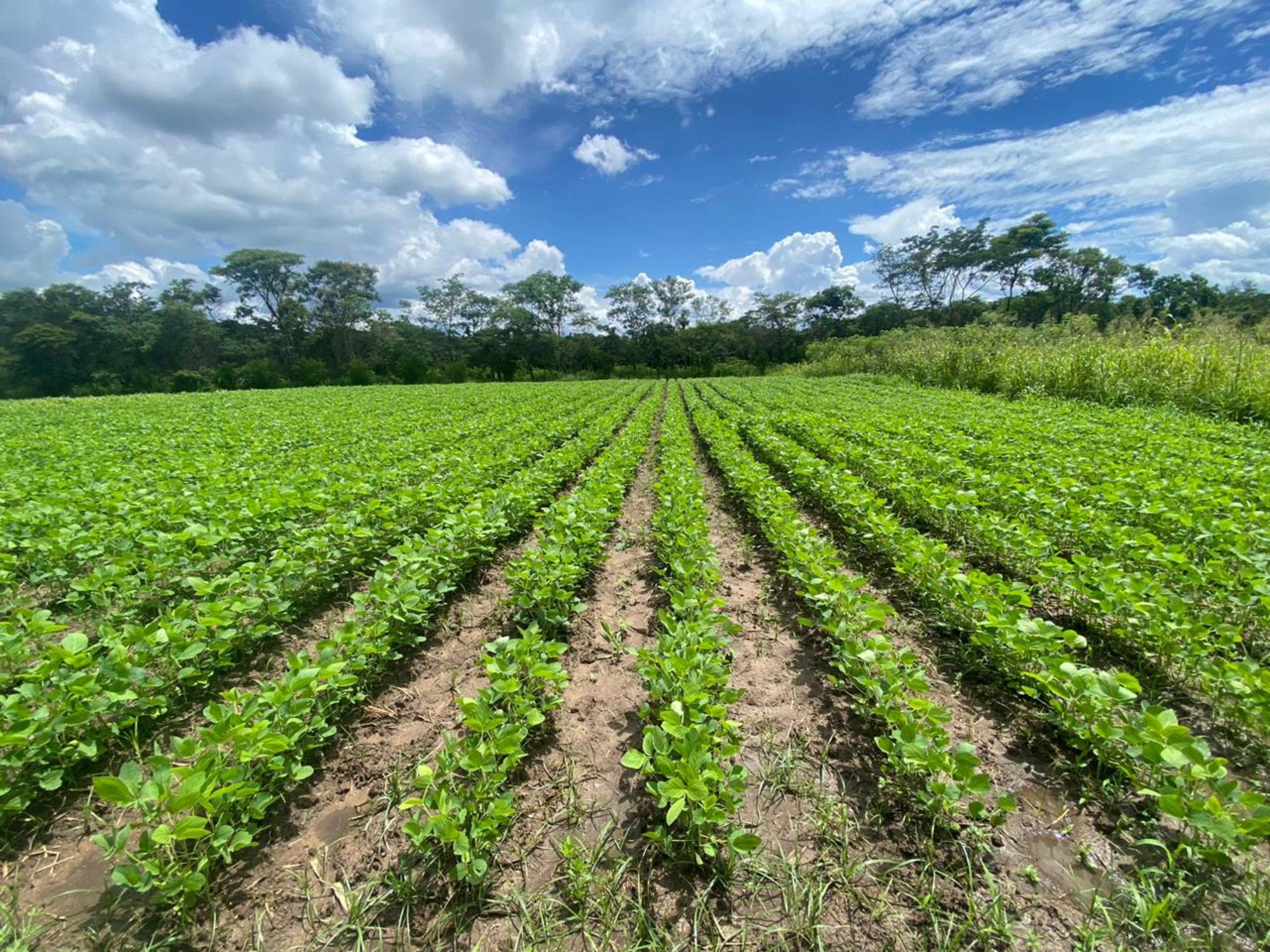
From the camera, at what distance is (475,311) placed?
64188 mm

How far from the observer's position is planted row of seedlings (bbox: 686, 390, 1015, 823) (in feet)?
6.64

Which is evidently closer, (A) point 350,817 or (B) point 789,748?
(A) point 350,817

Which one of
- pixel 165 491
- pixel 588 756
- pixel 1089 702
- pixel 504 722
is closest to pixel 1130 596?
pixel 1089 702

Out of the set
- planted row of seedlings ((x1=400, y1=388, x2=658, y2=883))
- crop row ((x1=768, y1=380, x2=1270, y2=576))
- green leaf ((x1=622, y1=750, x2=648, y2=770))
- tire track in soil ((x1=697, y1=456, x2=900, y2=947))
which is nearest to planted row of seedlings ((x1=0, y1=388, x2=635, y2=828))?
planted row of seedlings ((x1=400, y1=388, x2=658, y2=883))

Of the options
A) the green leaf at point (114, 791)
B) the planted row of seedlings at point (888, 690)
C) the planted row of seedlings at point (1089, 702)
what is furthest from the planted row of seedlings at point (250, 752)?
the planted row of seedlings at point (1089, 702)

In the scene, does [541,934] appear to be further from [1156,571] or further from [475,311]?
[475,311]

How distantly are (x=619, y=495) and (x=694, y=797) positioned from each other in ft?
14.0

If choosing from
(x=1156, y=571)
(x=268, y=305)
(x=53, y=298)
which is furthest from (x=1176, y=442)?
(x=53, y=298)

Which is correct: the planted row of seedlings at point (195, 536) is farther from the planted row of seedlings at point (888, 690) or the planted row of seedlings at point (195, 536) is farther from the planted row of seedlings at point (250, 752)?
the planted row of seedlings at point (888, 690)

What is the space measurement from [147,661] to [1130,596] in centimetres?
537

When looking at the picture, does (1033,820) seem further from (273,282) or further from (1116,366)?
(273,282)

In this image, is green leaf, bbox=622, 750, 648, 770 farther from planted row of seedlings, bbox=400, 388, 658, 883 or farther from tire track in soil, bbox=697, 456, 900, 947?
tire track in soil, bbox=697, 456, 900, 947

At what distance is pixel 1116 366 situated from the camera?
12852mm

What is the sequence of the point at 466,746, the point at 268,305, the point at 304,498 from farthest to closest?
the point at 268,305 → the point at 304,498 → the point at 466,746
